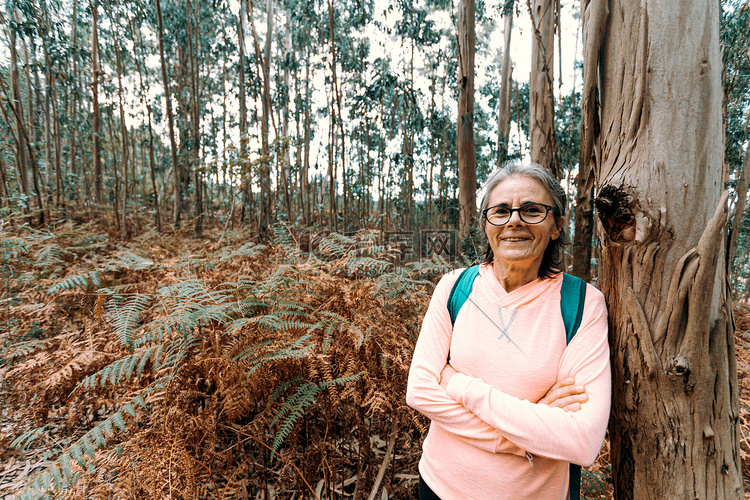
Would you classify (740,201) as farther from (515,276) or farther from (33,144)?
(33,144)

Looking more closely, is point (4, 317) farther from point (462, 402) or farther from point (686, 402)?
point (686, 402)

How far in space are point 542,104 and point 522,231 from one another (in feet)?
10.2

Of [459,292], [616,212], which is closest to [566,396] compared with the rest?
[459,292]

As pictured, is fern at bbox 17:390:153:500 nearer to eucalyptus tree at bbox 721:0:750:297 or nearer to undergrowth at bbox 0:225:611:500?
undergrowth at bbox 0:225:611:500

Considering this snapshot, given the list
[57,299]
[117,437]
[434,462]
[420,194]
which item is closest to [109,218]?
[57,299]

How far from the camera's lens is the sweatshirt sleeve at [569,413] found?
38.5 inches

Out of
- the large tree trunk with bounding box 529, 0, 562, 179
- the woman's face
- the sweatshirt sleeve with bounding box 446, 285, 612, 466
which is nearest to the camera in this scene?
the sweatshirt sleeve with bounding box 446, 285, 612, 466

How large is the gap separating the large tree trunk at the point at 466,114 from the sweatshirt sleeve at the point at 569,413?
4337 mm

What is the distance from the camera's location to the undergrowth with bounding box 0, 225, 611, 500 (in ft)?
5.21

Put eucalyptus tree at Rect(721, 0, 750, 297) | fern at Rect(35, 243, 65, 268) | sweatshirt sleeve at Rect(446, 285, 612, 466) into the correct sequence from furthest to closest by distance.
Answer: eucalyptus tree at Rect(721, 0, 750, 297)
fern at Rect(35, 243, 65, 268)
sweatshirt sleeve at Rect(446, 285, 612, 466)

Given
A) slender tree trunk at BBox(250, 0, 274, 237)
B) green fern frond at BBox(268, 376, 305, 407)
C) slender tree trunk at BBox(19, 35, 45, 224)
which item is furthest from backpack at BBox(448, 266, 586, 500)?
slender tree trunk at BBox(19, 35, 45, 224)

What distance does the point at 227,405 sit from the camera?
1.71 metres

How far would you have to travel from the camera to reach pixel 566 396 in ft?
3.45

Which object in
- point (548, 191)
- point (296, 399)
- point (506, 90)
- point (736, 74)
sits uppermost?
point (506, 90)
